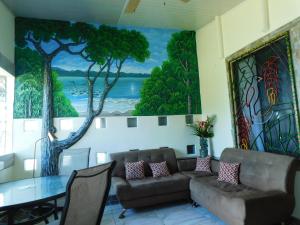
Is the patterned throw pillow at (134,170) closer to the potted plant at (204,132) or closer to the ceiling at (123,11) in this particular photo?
the potted plant at (204,132)

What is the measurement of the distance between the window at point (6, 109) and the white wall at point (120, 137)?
10 centimetres

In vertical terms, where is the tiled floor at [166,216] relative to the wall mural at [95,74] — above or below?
below

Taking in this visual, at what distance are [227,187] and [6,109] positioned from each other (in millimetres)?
3622

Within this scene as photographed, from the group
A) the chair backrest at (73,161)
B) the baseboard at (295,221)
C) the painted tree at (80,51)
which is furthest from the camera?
the painted tree at (80,51)

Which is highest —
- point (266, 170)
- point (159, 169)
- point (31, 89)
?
point (31, 89)

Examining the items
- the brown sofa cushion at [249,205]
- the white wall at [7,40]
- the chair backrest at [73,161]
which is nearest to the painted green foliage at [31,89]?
the white wall at [7,40]

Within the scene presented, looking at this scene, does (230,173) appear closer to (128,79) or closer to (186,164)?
(186,164)

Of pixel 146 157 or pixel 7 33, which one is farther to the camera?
pixel 146 157

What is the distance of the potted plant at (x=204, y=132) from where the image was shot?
4.46 meters

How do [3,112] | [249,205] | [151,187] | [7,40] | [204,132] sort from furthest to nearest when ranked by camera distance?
[204,132] < [3,112] < [7,40] < [151,187] < [249,205]

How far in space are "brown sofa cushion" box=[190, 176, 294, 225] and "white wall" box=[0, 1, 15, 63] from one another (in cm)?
360

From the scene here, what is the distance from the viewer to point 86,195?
1655 mm

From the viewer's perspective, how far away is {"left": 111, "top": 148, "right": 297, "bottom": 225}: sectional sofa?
98.4 inches

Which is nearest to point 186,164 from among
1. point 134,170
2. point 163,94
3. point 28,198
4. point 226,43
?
point 134,170
